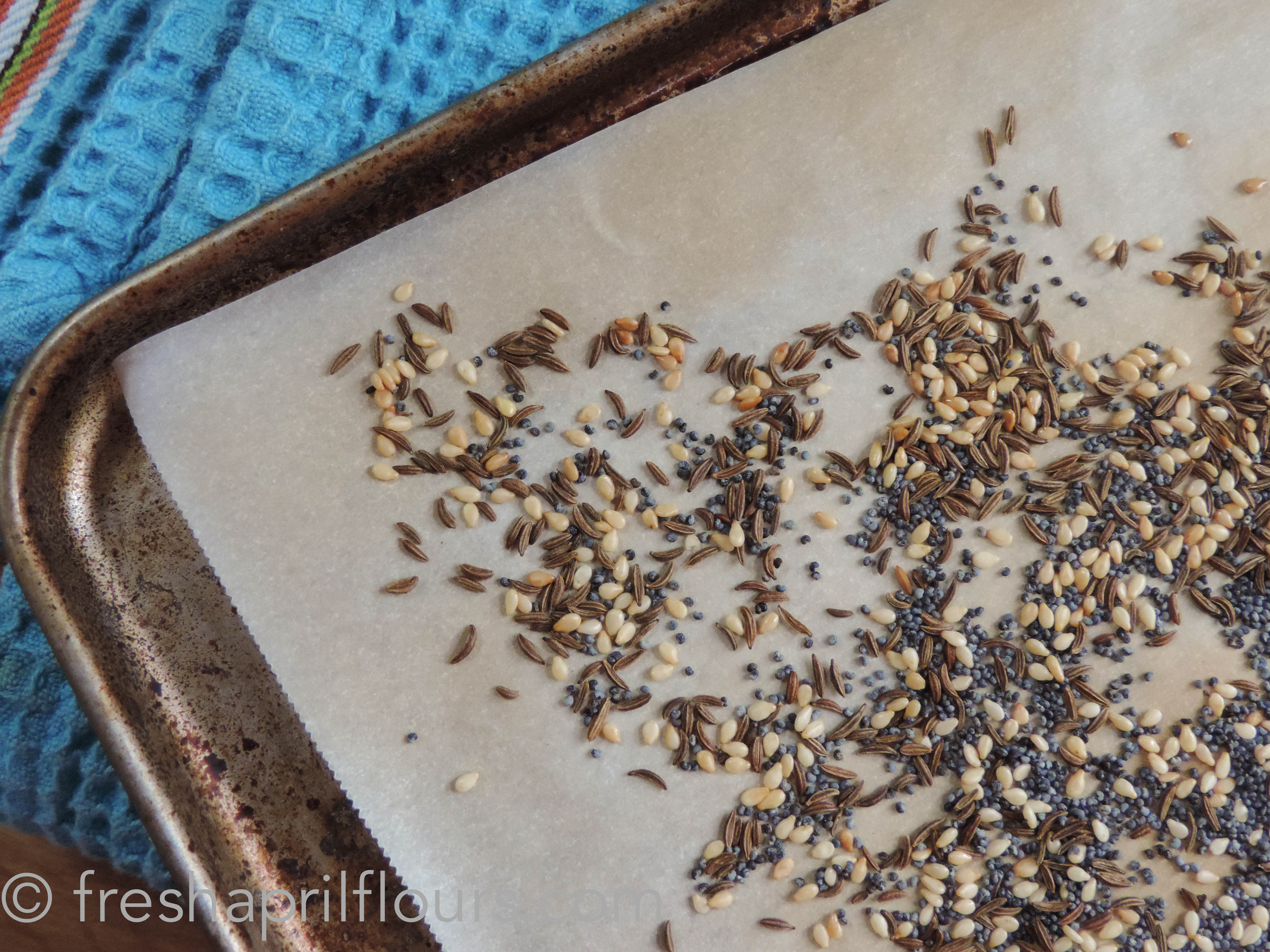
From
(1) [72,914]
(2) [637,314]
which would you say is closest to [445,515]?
(2) [637,314]

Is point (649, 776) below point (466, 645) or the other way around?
below

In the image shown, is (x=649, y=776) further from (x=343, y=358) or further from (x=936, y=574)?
(x=343, y=358)

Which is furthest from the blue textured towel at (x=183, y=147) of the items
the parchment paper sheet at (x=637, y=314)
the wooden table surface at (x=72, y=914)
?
the parchment paper sheet at (x=637, y=314)

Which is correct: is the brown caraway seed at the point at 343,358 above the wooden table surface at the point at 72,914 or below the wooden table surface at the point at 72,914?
above

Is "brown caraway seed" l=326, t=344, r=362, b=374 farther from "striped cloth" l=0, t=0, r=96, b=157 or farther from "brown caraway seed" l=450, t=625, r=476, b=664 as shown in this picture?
"striped cloth" l=0, t=0, r=96, b=157

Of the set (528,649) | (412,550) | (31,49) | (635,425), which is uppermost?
(31,49)

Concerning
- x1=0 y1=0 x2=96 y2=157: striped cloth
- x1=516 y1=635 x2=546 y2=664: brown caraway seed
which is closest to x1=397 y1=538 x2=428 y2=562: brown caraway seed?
x1=516 y1=635 x2=546 y2=664: brown caraway seed

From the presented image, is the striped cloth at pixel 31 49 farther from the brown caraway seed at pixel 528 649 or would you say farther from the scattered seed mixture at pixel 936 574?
the brown caraway seed at pixel 528 649
